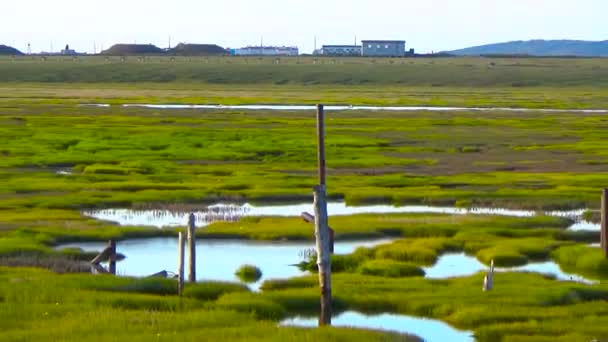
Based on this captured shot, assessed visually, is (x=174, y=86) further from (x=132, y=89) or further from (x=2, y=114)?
(x=2, y=114)

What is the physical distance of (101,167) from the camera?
124ft

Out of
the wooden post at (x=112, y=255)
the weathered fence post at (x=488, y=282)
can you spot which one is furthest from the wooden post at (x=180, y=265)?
the weathered fence post at (x=488, y=282)

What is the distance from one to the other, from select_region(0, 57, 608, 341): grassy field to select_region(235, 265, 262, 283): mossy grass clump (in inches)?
2.5

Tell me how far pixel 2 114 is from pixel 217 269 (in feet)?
149

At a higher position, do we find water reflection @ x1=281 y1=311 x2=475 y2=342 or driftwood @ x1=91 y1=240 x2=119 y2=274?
driftwood @ x1=91 y1=240 x2=119 y2=274

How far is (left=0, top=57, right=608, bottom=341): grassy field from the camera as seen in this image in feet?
53.3

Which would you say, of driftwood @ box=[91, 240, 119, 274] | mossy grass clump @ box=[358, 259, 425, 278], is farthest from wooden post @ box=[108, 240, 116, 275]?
mossy grass clump @ box=[358, 259, 425, 278]

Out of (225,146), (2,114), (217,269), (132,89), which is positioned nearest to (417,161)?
(225,146)

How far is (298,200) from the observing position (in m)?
30.8

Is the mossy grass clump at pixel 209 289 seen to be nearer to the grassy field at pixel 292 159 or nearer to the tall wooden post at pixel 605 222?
the tall wooden post at pixel 605 222

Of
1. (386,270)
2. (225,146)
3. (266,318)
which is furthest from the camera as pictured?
(225,146)

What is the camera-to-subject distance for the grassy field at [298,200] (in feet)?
53.3

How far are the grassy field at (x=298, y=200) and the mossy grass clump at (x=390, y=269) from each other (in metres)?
0.05

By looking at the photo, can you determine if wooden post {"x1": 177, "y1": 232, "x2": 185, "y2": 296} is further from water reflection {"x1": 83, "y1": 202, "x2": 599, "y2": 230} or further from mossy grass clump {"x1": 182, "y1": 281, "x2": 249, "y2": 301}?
water reflection {"x1": 83, "y1": 202, "x2": 599, "y2": 230}
